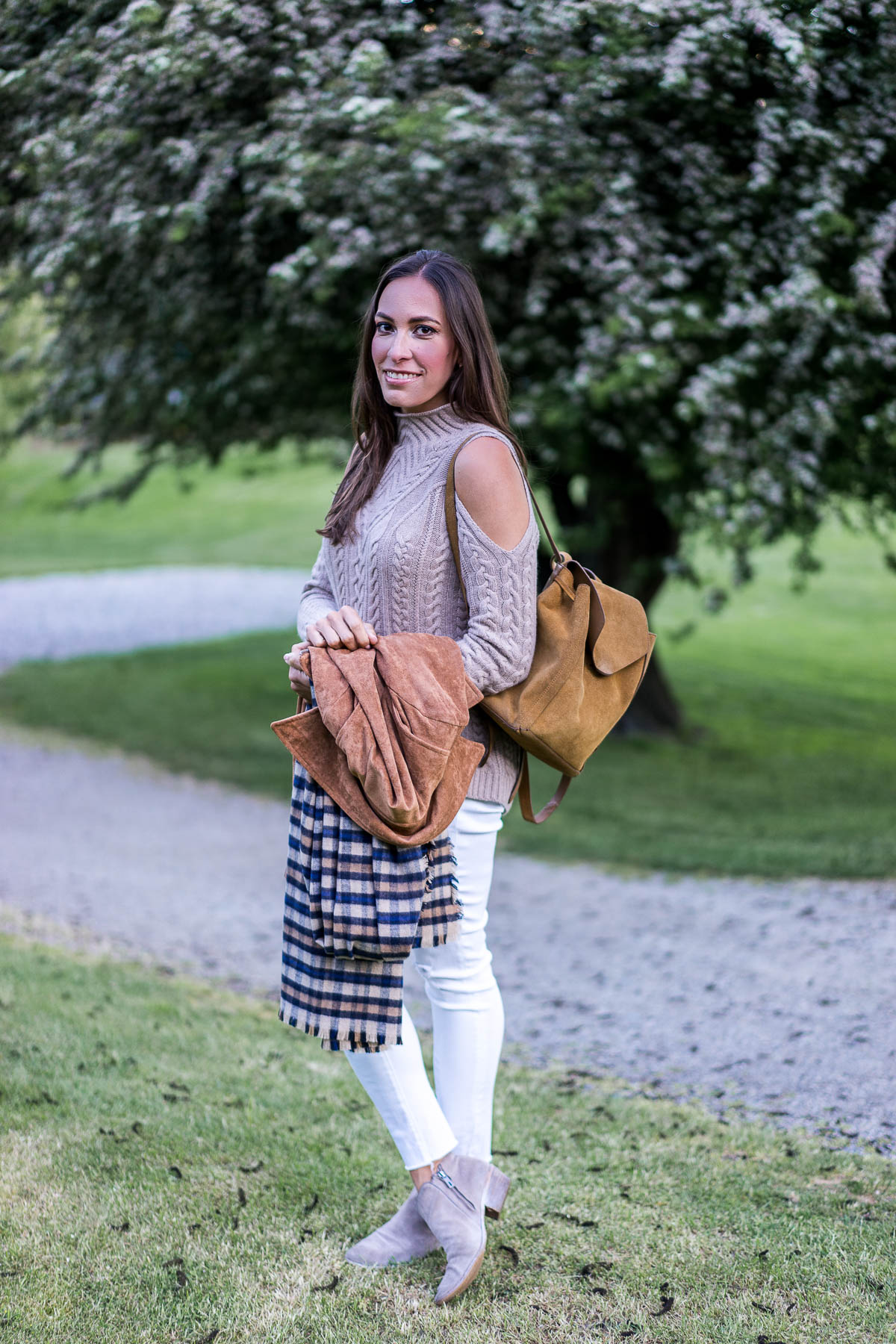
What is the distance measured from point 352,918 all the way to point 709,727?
11479 mm

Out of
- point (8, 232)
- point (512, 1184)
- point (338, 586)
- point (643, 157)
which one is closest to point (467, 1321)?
point (512, 1184)

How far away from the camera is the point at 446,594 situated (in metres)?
2.68

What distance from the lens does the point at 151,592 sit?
2448 cm

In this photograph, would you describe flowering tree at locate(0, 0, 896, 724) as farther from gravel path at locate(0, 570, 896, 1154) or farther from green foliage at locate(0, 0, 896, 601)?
gravel path at locate(0, 570, 896, 1154)

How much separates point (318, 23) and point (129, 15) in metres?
0.82

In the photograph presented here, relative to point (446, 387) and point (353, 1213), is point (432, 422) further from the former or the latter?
point (353, 1213)

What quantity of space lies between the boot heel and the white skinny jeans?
107 millimetres

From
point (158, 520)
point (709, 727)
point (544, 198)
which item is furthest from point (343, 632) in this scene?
point (158, 520)

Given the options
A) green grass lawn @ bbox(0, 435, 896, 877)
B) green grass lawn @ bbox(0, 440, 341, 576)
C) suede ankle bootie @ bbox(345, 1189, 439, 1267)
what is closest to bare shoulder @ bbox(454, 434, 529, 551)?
suede ankle bootie @ bbox(345, 1189, 439, 1267)

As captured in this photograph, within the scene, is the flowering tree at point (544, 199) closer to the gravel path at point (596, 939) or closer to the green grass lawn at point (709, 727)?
the green grass lawn at point (709, 727)

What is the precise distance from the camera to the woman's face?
2.69 m

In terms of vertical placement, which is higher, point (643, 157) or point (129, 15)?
point (129, 15)

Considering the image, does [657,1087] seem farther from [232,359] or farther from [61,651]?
[61,651]

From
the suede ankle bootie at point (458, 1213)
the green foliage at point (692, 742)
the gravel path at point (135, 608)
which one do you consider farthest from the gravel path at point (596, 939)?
the gravel path at point (135, 608)
